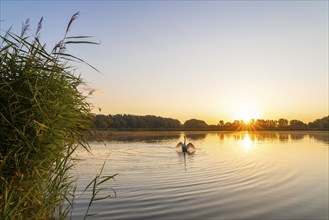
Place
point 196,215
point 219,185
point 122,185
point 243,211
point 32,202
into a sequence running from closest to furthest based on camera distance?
Result: point 32,202, point 196,215, point 243,211, point 122,185, point 219,185

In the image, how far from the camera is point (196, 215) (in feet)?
25.4

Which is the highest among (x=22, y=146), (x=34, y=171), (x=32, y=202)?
(x=22, y=146)

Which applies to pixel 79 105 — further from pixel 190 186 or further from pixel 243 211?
pixel 190 186

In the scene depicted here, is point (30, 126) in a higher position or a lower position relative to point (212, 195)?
higher

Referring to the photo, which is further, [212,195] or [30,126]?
[212,195]

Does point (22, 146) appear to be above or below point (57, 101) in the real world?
below

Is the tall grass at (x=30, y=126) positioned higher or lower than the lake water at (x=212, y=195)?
higher

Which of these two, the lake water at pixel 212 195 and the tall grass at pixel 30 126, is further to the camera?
the lake water at pixel 212 195

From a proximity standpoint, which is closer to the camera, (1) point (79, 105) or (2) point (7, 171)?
(2) point (7, 171)

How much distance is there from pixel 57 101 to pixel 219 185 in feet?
33.6

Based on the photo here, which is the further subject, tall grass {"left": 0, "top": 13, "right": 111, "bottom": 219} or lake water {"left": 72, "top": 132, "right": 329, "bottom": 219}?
lake water {"left": 72, "top": 132, "right": 329, "bottom": 219}

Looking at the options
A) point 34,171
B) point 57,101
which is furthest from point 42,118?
point 34,171

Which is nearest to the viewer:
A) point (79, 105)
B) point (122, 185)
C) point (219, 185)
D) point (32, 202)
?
point (32, 202)

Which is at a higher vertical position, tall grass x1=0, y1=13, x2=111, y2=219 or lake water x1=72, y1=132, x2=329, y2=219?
tall grass x1=0, y1=13, x2=111, y2=219
